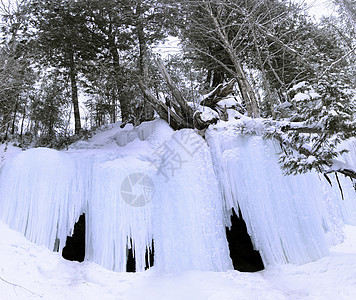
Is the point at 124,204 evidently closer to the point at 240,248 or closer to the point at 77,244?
the point at 77,244

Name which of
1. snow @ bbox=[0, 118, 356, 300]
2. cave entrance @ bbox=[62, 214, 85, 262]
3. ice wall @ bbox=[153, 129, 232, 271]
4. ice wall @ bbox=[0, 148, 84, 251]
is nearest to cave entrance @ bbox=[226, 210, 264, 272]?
snow @ bbox=[0, 118, 356, 300]

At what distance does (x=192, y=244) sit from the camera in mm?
4395

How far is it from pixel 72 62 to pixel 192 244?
8.35 meters

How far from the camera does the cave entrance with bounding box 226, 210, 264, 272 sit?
5.10m

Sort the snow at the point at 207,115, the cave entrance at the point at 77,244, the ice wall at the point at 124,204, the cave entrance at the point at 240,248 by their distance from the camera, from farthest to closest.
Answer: the snow at the point at 207,115, the cave entrance at the point at 240,248, the cave entrance at the point at 77,244, the ice wall at the point at 124,204

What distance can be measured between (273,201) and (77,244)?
4.21m

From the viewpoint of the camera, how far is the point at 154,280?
4246 millimetres

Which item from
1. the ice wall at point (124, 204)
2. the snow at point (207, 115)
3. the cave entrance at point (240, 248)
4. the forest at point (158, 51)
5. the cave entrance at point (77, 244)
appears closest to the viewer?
the ice wall at point (124, 204)

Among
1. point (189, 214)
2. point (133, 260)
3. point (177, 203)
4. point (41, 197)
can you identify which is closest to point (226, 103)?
point (177, 203)

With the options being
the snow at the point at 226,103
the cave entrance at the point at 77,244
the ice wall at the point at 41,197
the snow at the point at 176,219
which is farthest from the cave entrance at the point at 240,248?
the ice wall at the point at 41,197

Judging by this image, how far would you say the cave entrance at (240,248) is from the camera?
510cm

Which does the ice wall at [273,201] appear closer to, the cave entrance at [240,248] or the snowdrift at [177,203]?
the snowdrift at [177,203]

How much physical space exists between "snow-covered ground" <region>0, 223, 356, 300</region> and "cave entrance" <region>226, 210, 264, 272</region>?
653 mm

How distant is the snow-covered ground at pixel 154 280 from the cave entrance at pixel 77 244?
1.30ft
